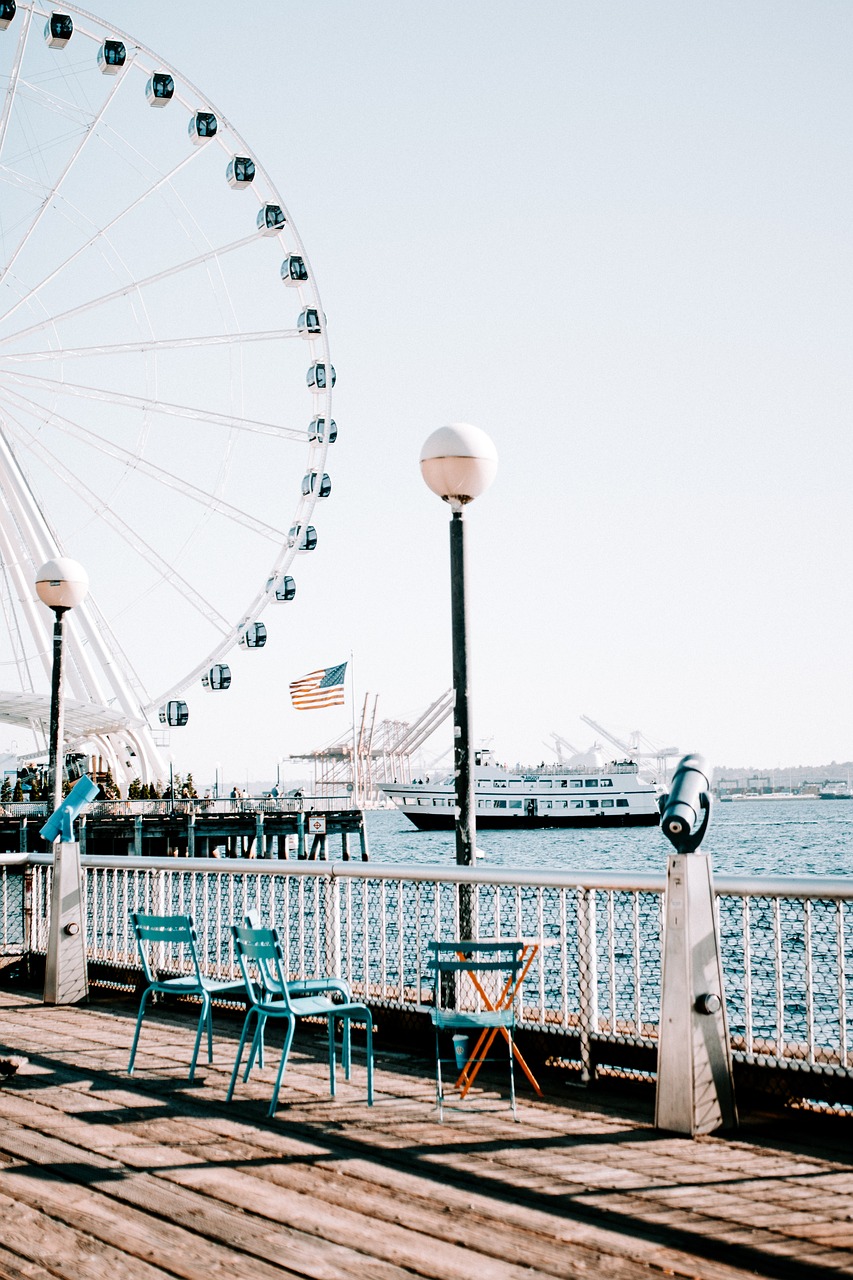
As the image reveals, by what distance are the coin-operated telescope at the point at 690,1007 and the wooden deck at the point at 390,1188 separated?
0.15 meters

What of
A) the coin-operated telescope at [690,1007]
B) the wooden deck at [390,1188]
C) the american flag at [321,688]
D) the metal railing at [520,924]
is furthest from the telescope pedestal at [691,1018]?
the american flag at [321,688]

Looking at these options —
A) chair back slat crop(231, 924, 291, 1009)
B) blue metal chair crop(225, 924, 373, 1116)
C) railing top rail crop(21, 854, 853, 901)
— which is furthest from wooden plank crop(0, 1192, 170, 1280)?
railing top rail crop(21, 854, 853, 901)

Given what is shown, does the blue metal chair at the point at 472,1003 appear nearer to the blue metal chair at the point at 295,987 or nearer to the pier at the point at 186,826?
the blue metal chair at the point at 295,987

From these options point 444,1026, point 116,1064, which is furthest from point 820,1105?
point 116,1064

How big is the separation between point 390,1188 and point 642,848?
7730cm

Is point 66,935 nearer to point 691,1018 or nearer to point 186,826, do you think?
point 691,1018

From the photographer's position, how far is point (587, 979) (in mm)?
6809

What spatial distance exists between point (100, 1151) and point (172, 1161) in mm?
391

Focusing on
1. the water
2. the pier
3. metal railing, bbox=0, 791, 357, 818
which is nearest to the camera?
the pier

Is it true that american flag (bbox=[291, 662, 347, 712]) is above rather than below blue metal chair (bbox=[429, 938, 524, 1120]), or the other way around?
above

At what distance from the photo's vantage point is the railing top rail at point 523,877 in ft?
18.8

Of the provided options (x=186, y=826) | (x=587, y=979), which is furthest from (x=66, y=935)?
(x=186, y=826)

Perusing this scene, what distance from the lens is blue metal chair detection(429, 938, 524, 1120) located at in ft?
19.8

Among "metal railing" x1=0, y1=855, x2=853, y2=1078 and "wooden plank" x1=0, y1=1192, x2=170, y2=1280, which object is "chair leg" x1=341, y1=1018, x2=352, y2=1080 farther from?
"wooden plank" x1=0, y1=1192, x2=170, y2=1280
